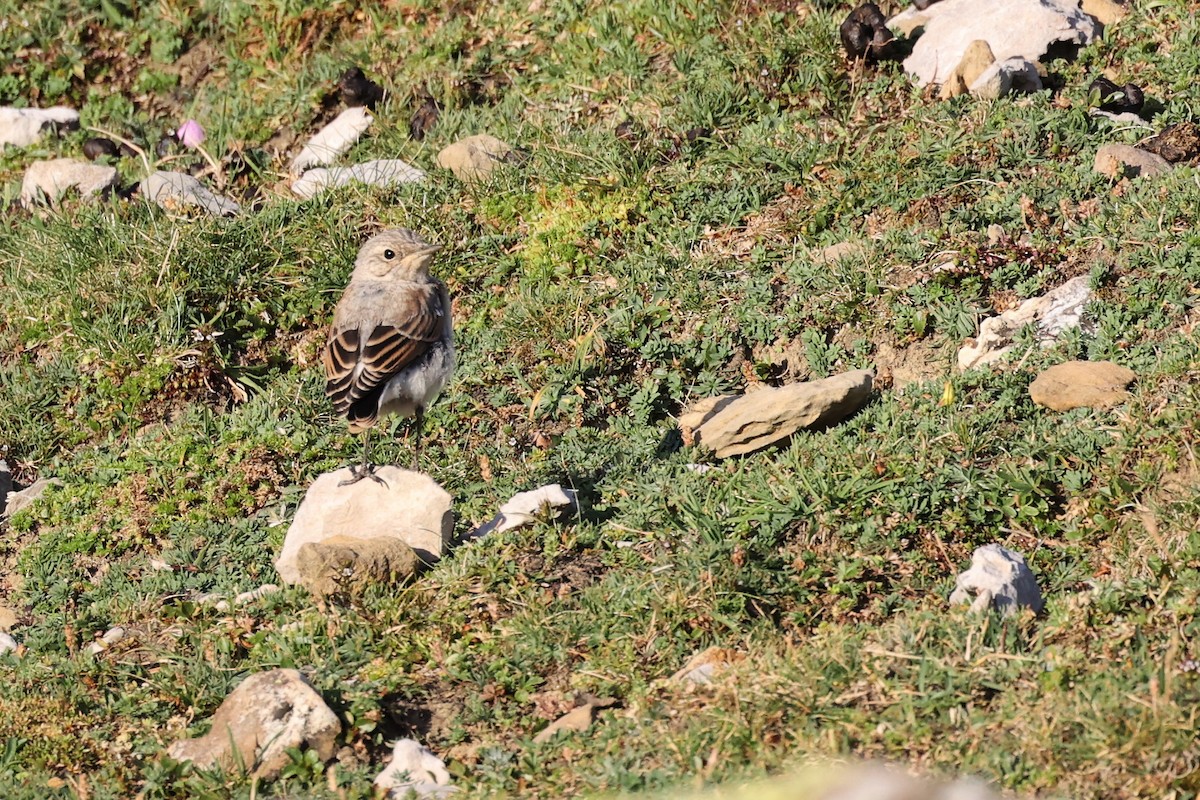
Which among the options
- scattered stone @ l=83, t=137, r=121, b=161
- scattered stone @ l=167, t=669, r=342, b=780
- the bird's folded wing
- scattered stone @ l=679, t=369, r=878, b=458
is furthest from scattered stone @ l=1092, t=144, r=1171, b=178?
scattered stone @ l=83, t=137, r=121, b=161

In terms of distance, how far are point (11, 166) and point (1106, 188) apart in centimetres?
922

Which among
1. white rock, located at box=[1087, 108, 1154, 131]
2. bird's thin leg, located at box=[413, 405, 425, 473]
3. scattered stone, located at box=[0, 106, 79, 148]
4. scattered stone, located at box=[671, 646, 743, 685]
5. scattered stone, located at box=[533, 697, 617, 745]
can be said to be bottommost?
scattered stone, located at box=[0, 106, 79, 148]

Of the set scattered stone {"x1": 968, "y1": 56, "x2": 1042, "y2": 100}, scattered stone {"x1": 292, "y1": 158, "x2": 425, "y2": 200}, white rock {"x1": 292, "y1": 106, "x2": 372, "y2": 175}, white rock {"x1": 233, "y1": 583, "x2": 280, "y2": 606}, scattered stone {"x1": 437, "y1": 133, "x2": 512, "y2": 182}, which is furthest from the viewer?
white rock {"x1": 292, "y1": 106, "x2": 372, "y2": 175}

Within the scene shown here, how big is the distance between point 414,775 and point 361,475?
2.34 m

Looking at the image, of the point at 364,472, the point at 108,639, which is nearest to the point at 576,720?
the point at 364,472

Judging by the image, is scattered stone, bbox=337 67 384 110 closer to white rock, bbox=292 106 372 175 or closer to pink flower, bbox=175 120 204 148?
white rock, bbox=292 106 372 175

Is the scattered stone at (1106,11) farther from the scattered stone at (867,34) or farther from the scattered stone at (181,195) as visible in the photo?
the scattered stone at (181,195)

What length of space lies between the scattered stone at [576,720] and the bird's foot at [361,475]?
6.97ft

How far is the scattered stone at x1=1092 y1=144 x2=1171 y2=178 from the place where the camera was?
913 centimetres

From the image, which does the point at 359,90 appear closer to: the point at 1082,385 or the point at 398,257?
the point at 398,257

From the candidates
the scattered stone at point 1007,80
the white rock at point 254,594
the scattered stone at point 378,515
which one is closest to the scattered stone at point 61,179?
the scattered stone at point 378,515

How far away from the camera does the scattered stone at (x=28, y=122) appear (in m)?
12.6

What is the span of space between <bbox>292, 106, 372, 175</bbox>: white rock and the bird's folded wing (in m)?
3.76

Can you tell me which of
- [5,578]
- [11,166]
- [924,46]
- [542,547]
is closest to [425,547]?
[542,547]
